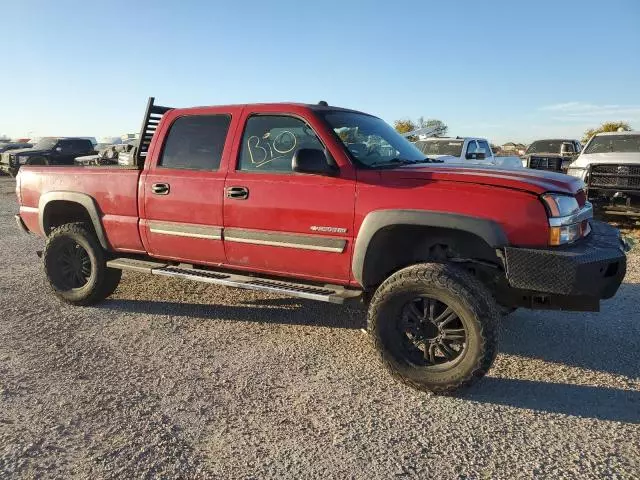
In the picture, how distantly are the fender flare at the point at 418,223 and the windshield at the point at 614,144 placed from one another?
9.02 metres

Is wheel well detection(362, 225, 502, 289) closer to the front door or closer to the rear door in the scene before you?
the front door

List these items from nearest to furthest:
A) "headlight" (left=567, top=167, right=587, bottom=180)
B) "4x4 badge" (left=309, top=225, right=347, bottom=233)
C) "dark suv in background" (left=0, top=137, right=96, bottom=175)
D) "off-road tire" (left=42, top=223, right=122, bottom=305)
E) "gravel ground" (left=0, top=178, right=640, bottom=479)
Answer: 1. "gravel ground" (left=0, top=178, right=640, bottom=479)
2. "4x4 badge" (left=309, top=225, right=347, bottom=233)
3. "off-road tire" (left=42, top=223, right=122, bottom=305)
4. "headlight" (left=567, top=167, right=587, bottom=180)
5. "dark suv in background" (left=0, top=137, right=96, bottom=175)

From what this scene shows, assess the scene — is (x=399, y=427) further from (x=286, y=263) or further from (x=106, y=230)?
(x=106, y=230)

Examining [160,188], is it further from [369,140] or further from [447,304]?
[447,304]

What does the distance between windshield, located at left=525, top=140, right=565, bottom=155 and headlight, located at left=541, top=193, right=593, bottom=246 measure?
15.4 metres

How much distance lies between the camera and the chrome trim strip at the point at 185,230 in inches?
167

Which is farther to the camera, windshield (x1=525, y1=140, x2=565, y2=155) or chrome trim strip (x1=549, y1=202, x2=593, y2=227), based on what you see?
windshield (x1=525, y1=140, x2=565, y2=155)

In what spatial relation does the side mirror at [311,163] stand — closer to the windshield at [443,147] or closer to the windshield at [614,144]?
the windshield at [443,147]

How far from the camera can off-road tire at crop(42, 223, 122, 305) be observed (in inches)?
198

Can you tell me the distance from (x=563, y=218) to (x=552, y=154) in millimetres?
13522

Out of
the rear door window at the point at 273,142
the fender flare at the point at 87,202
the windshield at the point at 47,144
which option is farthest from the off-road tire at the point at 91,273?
the windshield at the point at 47,144

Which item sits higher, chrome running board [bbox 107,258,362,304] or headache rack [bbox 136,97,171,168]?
headache rack [bbox 136,97,171,168]

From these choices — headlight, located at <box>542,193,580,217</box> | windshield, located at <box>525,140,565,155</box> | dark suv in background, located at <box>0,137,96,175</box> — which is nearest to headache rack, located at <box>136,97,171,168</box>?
headlight, located at <box>542,193,580,217</box>

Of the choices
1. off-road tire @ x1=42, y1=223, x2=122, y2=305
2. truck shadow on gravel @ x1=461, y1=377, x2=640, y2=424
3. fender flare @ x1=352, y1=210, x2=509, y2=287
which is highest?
fender flare @ x1=352, y1=210, x2=509, y2=287
